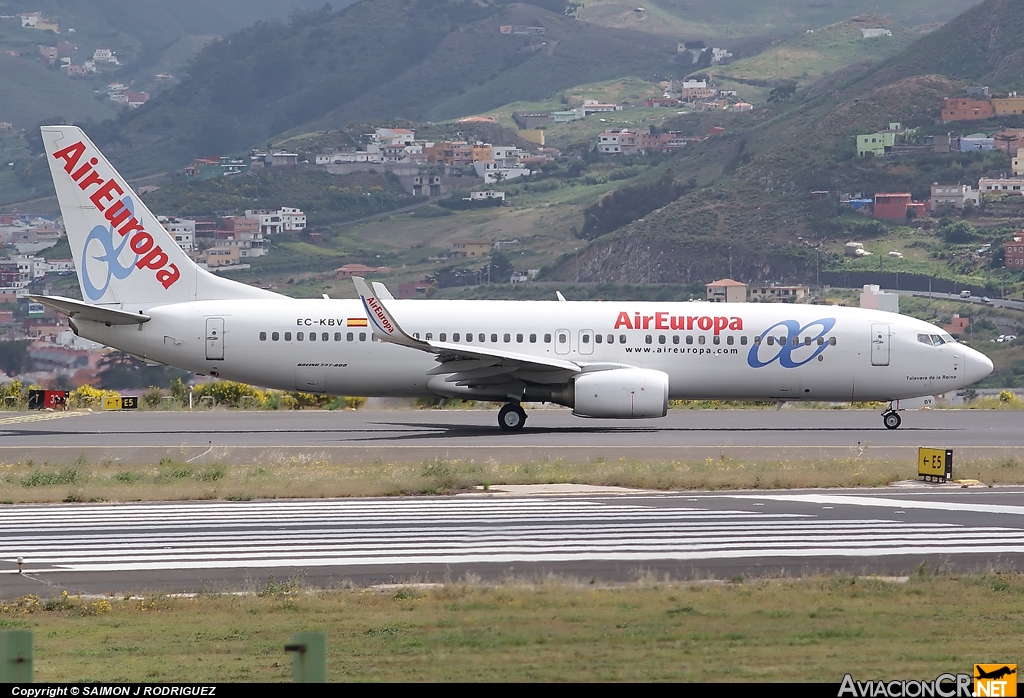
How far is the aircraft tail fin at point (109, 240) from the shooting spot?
38.4 metres

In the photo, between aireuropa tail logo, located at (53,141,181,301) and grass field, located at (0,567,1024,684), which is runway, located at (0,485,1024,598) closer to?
grass field, located at (0,567,1024,684)

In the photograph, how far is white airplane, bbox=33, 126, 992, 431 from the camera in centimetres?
3759

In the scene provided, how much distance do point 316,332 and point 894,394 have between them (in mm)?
16227

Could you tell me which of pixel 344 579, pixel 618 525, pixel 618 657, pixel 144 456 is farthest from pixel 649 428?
pixel 618 657

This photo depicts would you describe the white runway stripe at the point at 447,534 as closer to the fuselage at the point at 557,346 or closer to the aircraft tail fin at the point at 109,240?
the fuselage at the point at 557,346

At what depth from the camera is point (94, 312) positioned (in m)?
36.8

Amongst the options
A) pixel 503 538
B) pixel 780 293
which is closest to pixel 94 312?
pixel 503 538

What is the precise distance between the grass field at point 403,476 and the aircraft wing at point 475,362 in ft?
19.6

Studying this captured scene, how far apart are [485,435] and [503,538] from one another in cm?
1645

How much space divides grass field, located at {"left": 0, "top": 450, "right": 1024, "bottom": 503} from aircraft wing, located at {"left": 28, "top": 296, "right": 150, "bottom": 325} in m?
7.38

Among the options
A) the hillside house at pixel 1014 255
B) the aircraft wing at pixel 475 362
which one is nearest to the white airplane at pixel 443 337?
the aircraft wing at pixel 475 362

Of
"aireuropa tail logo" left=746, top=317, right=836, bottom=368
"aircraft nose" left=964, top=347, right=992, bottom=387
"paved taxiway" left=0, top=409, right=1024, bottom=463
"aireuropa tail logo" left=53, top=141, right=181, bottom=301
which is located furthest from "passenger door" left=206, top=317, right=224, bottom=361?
"aircraft nose" left=964, top=347, right=992, bottom=387

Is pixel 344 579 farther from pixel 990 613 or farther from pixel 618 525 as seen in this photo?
pixel 990 613

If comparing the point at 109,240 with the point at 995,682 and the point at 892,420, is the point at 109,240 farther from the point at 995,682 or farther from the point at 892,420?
the point at 995,682
